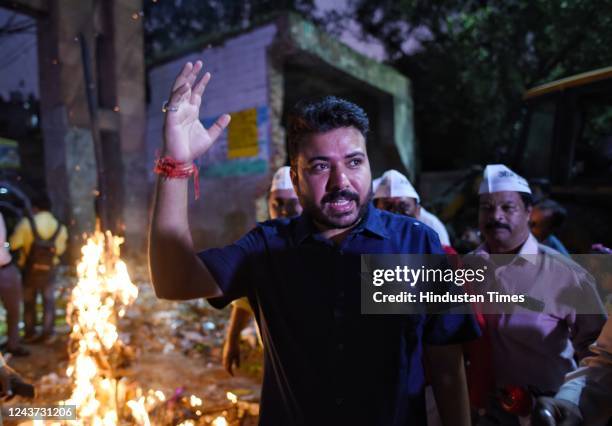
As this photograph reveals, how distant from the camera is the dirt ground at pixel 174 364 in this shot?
410 cm

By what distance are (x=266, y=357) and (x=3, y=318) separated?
717cm

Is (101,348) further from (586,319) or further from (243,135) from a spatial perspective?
(243,135)

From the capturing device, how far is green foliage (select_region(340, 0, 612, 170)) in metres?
10.8

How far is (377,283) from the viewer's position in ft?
5.45

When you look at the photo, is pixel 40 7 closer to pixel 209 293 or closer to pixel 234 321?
pixel 234 321

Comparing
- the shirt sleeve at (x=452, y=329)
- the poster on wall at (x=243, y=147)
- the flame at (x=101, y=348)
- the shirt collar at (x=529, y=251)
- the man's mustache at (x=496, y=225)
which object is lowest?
the flame at (x=101, y=348)

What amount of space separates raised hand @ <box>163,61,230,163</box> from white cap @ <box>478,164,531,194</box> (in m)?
2.11

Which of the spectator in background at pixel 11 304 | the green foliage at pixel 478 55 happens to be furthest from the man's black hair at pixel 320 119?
the green foliage at pixel 478 55

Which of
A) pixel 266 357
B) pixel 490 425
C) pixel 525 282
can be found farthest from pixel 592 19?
pixel 266 357

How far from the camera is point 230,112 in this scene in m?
10.2

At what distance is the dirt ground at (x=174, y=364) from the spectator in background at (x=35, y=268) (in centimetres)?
31

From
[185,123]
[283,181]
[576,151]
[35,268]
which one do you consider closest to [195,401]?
[283,181]

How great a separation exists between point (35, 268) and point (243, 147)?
4.99 meters

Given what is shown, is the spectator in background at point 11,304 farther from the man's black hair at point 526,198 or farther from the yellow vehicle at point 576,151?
the yellow vehicle at point 576,151
